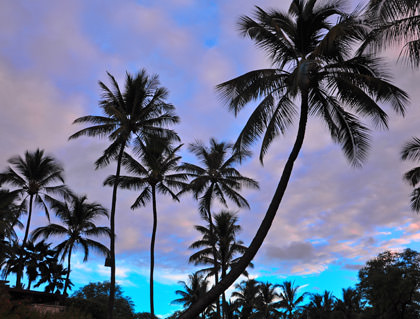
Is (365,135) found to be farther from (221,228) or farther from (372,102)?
(221,228)

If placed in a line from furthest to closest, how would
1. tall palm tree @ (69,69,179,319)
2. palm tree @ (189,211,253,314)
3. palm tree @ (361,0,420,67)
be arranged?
1. palm tree @ (189,211,253,314)
2. tall palm tree @ (69,69,179,319)
3. palm tree @ (361,0,420,67)

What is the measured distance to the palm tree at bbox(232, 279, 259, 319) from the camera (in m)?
43.2

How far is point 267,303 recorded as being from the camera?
46719mm

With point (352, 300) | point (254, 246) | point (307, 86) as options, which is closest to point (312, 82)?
point (307, 86)

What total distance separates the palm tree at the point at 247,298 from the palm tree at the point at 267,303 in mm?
848

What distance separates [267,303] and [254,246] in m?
39.4

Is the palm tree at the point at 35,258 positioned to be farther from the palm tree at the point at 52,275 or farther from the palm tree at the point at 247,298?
the palm tree at the point at 247,298

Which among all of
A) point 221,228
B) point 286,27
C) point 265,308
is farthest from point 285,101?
point 265,308

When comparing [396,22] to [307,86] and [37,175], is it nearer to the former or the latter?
Result: [307,86]

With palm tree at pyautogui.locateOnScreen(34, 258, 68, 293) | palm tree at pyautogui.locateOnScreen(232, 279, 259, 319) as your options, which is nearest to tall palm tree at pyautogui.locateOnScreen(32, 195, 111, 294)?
palm tree at pyautogui.locateOnScreen(34, 258, 68, 293)

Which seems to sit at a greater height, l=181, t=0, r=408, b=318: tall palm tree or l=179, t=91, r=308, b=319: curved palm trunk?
l=181, t=0, r=408, b=318: tall palm tree

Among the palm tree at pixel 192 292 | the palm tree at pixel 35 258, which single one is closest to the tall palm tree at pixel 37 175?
the palm tree at pixel 35 258

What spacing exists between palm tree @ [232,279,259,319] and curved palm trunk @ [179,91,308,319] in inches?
1380

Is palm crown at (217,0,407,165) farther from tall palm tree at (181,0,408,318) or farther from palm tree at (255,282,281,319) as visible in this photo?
palm tree at (255,282,281,319)
